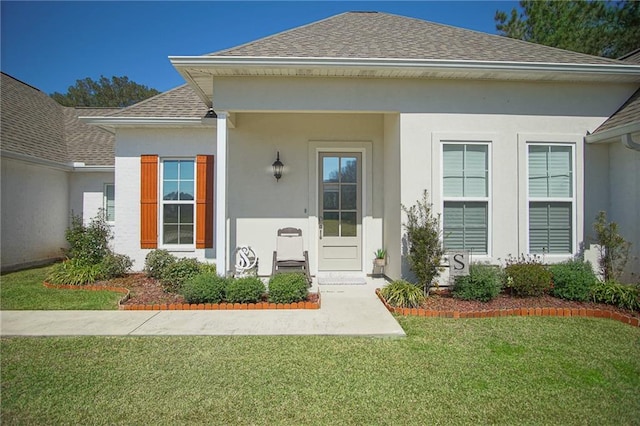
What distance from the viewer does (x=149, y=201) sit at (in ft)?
26.7

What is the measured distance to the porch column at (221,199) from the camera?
19.5 ft

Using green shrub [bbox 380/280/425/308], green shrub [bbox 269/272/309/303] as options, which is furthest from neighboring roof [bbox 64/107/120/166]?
green shrub [bbox 380/280/425/308]

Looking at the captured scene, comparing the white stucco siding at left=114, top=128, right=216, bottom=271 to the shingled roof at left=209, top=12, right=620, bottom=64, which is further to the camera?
the white stucco siding at left=114, top=128, right=216, bottom=271

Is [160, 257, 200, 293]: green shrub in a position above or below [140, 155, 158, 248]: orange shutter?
below

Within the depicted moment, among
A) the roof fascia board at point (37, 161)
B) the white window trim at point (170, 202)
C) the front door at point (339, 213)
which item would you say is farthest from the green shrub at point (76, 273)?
the front door at point (339, 213)

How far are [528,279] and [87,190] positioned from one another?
11450 mm

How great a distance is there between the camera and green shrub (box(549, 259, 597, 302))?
17.9 feet

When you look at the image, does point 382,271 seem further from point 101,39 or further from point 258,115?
point 101,39

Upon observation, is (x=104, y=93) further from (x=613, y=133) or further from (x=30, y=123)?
(x=613, y=133)

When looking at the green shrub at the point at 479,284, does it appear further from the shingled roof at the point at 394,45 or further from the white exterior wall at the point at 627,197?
the shingled roof at the point at 394,45

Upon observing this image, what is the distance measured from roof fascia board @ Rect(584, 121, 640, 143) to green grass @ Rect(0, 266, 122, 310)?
8262 mm

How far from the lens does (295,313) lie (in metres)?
5.13

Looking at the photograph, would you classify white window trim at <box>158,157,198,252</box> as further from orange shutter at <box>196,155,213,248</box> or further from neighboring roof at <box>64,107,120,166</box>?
neighboring roof at <box>64,107,120,166</box>

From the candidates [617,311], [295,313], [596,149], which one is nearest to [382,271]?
[295,313]
